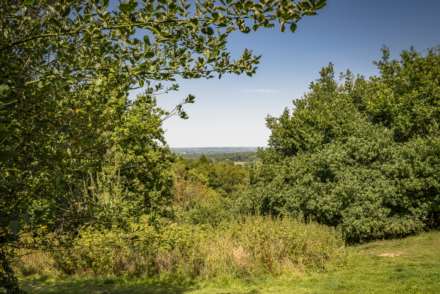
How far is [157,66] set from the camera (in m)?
3.70

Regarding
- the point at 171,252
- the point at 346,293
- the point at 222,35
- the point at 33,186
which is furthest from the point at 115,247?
the point at 222,35

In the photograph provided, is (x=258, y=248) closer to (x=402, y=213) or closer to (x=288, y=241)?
(x=288, y=241)

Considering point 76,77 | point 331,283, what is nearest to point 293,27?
point 76,77

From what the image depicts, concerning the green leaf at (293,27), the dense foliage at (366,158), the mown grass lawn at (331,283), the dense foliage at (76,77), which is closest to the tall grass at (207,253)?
the mown grass lawn at (331,283)

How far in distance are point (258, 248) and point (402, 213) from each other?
8951mm

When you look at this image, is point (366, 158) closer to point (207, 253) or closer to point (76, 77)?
point (207, 253)

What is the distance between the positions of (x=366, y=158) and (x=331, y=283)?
31.6 ft

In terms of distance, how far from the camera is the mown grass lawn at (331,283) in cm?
864

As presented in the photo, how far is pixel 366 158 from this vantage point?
17422mm

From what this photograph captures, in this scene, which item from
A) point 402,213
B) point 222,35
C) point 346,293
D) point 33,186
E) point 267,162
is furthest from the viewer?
point 267,162

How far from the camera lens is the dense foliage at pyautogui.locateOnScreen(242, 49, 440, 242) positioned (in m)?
16.0

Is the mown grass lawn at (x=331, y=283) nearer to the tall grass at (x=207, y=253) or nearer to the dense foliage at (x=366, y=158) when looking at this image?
the tall grass at (x=207, y=253)

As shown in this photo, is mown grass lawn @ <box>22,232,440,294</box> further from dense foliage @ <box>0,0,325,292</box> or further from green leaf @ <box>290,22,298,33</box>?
green leaf @ <box>290,22,298,33</box>

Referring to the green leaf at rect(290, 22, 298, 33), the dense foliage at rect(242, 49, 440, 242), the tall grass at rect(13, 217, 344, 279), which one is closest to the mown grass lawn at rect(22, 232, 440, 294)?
the tall grass at rect(13, 217, 344, 279)
